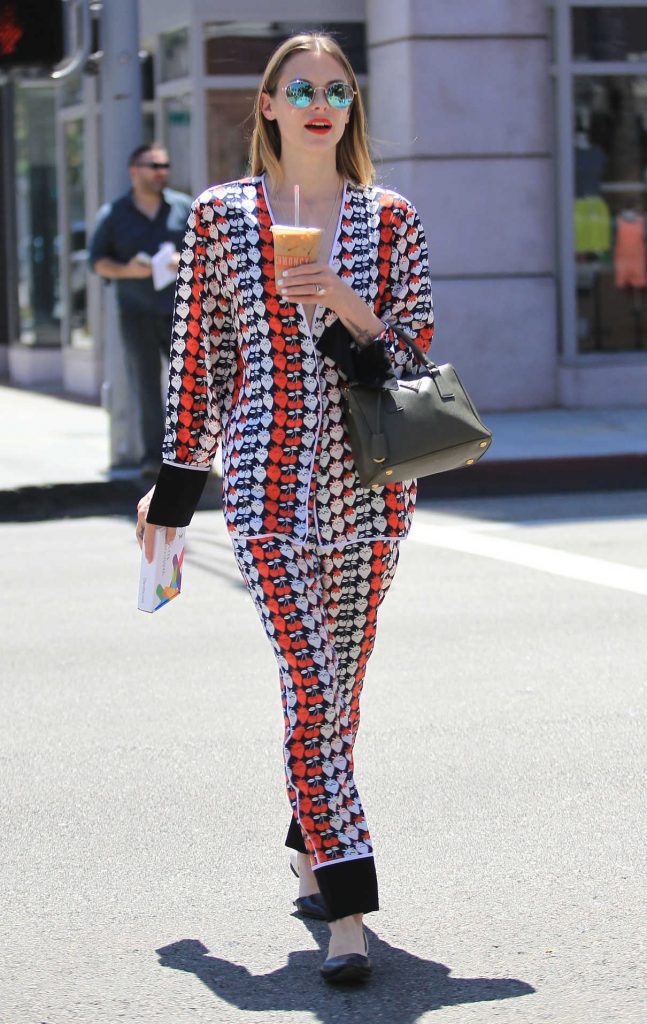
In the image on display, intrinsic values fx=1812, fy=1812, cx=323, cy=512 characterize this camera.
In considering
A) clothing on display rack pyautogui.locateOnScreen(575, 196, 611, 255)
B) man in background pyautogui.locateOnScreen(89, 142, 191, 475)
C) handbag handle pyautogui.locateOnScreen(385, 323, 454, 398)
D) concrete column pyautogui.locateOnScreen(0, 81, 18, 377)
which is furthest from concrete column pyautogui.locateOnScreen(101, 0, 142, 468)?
concrete column pyautogui.locateOnScreen(0, 81, 18, 377)

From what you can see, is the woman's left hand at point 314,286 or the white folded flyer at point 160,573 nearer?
the woman's left hand at point 314,286

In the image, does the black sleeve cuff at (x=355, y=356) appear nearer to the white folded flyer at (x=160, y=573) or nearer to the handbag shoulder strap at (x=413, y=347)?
the handbag shoulder strap at (x=413, y=347)

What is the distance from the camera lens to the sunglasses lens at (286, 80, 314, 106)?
377 cm

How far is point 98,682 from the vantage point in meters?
6.48

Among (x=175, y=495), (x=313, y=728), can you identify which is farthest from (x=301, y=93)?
(x=313, y=728)

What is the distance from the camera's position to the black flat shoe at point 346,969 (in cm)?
369

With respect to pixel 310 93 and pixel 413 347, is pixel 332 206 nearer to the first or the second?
pixel 310 93

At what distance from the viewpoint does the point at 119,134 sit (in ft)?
38.1

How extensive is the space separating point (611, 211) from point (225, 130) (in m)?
3.38

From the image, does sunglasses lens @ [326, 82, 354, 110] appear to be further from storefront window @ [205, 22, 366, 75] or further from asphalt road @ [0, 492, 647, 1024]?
storefront window @ [205, 22, 366, 75]

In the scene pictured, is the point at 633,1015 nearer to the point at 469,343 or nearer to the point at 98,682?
the point at 98,682

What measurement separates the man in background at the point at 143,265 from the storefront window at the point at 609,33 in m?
5.18

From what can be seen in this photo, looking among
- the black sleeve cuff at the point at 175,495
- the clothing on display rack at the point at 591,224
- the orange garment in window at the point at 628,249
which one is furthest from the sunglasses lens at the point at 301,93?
the orange garment in window at the point at 628,249

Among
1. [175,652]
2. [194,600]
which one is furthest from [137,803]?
[194,600]
